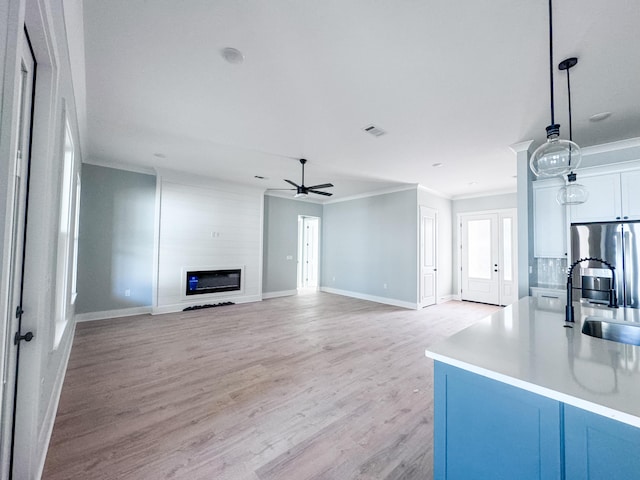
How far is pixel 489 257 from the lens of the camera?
6.66 meters

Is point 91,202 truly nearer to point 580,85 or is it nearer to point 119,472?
point 119,472

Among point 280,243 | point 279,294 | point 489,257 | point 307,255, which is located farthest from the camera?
point 307,255

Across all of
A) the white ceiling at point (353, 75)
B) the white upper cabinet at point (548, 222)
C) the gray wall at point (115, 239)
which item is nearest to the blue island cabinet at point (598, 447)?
the white ceiling at point (353, 75)

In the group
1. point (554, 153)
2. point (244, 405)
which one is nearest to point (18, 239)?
point (244, 405)

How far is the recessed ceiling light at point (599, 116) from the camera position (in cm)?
286

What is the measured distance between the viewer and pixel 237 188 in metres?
6.43

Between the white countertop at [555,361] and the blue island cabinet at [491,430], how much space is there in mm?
76

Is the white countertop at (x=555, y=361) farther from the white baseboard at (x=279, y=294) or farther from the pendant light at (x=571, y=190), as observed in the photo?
the white baseboard at (x=279, y=294)

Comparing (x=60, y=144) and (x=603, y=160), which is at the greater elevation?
(x=603, y=160)

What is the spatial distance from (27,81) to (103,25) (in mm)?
822

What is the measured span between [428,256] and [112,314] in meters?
6.66

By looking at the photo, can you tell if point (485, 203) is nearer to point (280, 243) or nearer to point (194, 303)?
point (280, 243)

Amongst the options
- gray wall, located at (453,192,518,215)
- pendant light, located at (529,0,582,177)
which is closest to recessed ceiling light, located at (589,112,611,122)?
pendant light, located at (529,0,582,177)

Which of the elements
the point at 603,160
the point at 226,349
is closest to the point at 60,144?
the point at 226,349
